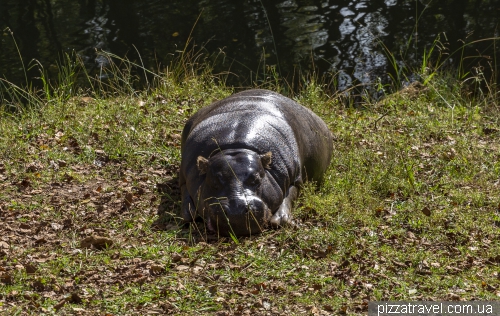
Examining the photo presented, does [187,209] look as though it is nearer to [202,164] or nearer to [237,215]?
[202,164]

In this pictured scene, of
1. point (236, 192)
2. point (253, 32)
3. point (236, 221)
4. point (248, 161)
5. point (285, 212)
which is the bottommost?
point (253, 32)

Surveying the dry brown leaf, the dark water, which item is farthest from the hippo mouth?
the dark water

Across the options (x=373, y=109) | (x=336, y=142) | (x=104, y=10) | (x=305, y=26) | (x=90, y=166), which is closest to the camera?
(x=90, y=166)

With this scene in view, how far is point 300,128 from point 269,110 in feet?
1.25

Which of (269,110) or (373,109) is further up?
(269,110)

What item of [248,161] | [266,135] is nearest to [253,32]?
[266,135]

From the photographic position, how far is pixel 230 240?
249 inches

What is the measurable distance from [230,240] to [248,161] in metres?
0.73

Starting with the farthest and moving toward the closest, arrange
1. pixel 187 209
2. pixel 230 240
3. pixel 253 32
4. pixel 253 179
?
pixel 253 32 < pixel 187 209 < pixel 253 179 < pixel 230 240

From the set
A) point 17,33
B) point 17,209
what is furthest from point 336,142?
point 17,33

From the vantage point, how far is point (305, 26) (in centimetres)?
1593

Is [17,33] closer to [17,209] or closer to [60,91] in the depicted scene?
[60,91]

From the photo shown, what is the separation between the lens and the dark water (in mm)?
14195

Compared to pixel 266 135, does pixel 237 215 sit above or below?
below
